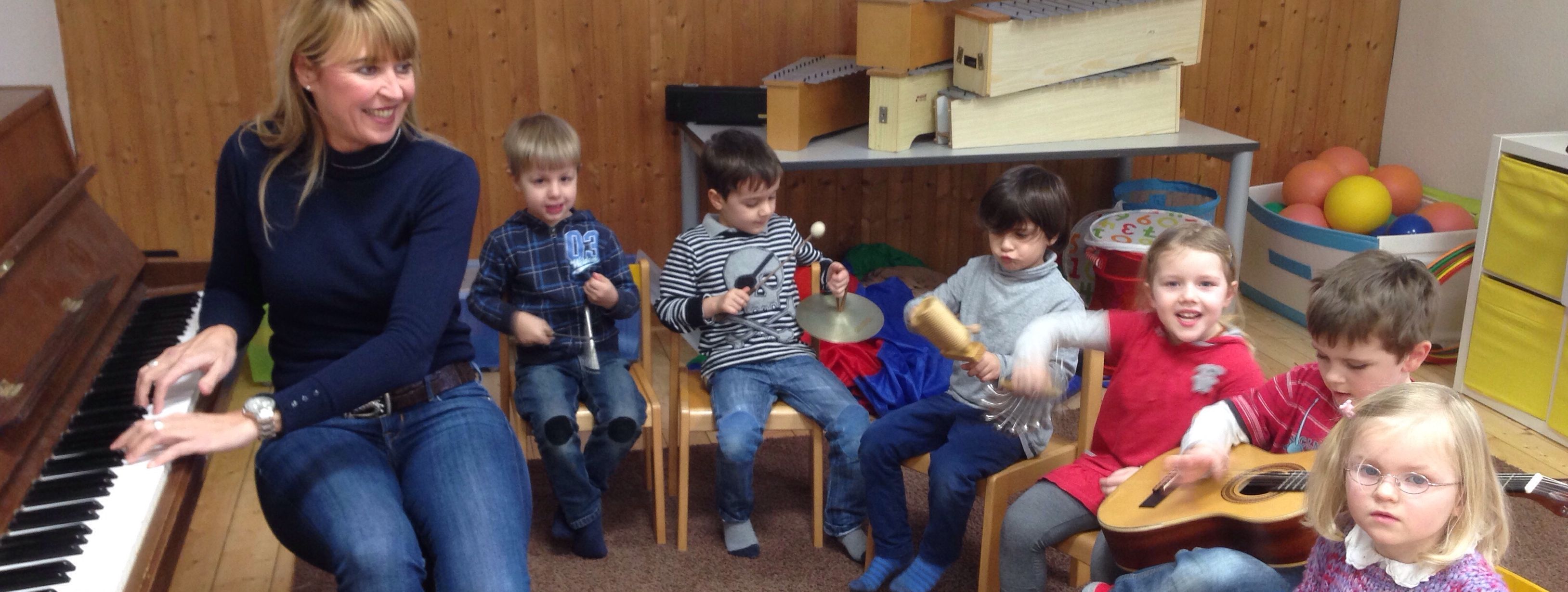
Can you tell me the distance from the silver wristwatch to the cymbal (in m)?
0.99

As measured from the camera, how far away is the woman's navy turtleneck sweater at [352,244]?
1.67 meters

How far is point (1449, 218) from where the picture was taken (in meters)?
3.61

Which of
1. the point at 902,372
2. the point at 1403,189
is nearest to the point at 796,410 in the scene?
the point at 902,372

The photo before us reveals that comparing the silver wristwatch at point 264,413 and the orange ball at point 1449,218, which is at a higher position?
the silver wristwatch at point 264,413

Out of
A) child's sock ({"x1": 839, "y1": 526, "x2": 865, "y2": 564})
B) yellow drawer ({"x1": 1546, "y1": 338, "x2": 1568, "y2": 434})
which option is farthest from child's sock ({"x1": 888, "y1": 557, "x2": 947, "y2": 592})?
yellow drawer ({"x1": 1546, "y1": 338, "x2": 1568, "y2": 434})

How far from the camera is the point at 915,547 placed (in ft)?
8.31

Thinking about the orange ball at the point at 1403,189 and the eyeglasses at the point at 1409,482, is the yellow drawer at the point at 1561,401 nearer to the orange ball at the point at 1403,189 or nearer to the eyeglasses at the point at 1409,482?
the orange ball at the point at 1403,189

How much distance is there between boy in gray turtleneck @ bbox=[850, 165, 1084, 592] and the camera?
2152 mm

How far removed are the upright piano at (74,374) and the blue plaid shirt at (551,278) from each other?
21.3 inches

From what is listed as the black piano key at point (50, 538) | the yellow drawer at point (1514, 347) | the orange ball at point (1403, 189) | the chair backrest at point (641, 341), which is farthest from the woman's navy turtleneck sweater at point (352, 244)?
the orange ball at point (1403, 189)

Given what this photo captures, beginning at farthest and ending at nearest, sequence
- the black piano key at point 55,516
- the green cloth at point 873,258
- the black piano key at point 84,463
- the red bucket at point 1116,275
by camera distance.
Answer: the green cloth at point 873,258 → the red bucket at point 1116,275 → the black piano key at point 84,463 → the black piano key at point 55,516

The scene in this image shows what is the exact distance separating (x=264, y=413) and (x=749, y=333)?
1.17 metres

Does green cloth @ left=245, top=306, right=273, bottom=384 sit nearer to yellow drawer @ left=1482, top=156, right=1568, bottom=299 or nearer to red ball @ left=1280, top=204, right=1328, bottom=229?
red ball @ left=1280, top=204, right=1328, bottom=229

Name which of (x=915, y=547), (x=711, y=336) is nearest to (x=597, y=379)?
(x=711, y=336)
